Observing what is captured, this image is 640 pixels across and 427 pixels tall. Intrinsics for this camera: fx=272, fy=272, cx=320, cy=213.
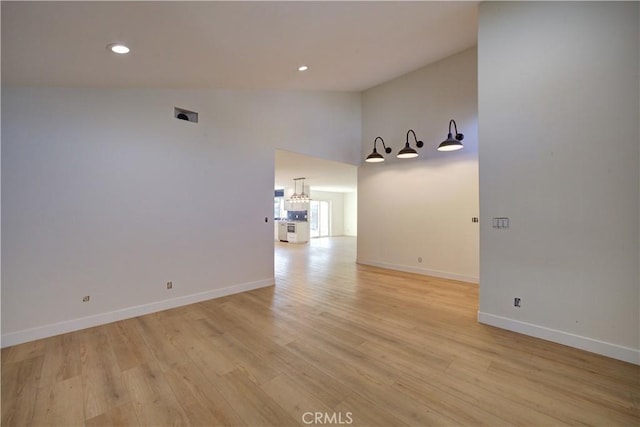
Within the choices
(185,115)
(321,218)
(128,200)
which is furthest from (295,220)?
(128,200)

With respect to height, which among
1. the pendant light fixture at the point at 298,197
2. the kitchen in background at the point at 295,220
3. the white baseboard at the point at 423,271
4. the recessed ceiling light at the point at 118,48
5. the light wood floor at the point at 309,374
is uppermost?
the recessed ceiling light at the point at 118,48

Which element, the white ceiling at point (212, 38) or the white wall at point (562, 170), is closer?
the white ceiling at point (212, 38)

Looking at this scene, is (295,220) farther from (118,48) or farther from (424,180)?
(118,48)

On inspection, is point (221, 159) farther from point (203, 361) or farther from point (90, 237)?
point (203, 361)

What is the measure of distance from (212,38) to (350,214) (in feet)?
44.0

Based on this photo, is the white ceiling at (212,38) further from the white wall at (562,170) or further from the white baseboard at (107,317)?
the white baseboard at (107,317)

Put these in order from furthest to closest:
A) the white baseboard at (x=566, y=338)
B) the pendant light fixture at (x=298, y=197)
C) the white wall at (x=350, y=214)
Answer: the white wall at (x=350, y=214) → the pendant light fixture at (x=298, y=197) → the white baseboard at (x=566, y=338)

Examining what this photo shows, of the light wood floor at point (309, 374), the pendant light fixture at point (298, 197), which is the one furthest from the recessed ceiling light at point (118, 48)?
the pendant light fixture at point (298, 197)

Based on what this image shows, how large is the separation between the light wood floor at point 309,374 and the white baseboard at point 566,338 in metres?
0.08

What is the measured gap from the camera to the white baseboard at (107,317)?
2643 mm

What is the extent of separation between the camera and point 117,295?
319 cm

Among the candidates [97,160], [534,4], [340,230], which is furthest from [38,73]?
[340,230]

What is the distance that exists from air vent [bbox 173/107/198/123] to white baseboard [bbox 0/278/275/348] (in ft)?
8.00

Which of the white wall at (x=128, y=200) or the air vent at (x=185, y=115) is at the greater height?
the air vent at (x=185, y=115)
